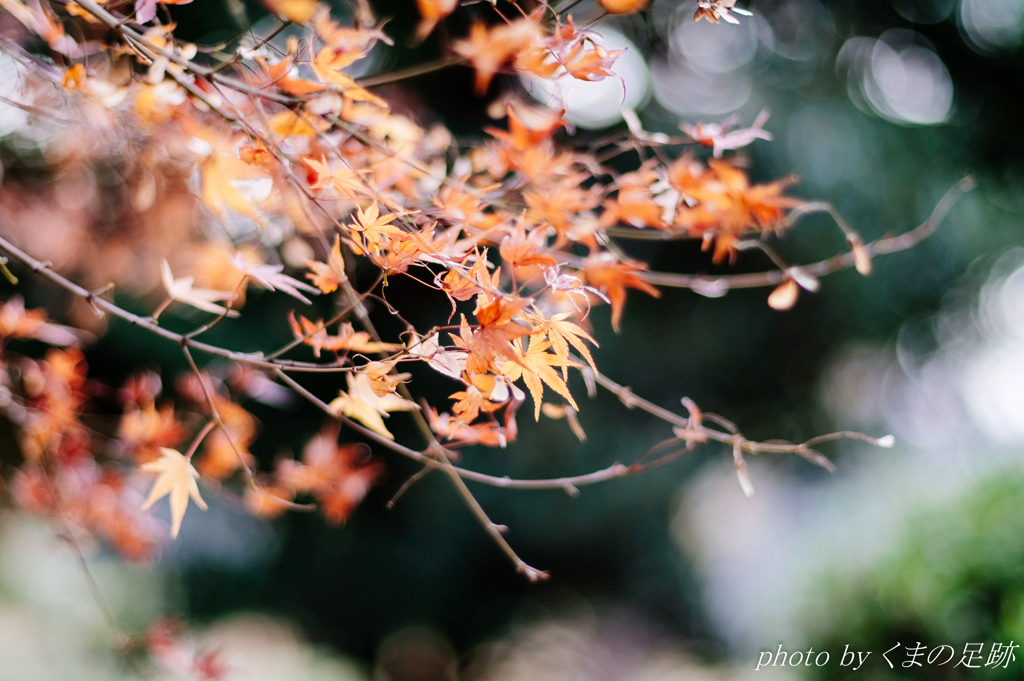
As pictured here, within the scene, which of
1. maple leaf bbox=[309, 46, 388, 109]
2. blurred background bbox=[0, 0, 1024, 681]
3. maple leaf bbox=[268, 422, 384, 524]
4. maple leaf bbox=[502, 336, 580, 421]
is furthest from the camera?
blurred background bbox=[0, 0, 1024, 681]

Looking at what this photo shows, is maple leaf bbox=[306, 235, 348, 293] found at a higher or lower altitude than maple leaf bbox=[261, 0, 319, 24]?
lower

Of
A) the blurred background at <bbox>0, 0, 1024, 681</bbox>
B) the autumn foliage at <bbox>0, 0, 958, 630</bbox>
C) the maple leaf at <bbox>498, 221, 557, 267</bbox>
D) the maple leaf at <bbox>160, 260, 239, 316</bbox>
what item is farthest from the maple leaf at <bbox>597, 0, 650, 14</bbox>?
the blurred background at <bbox>0, 0, 1024, 681</bbox>

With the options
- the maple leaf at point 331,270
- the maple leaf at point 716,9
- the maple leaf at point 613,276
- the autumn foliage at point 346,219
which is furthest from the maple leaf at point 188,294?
the maple leaf at point 716,9

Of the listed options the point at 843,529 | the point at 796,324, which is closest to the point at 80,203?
the point at 843,529

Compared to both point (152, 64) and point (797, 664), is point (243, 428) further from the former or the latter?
point (797, 664)

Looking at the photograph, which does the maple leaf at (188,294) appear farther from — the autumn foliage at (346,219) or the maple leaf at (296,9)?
the maple leaf at (296,9)

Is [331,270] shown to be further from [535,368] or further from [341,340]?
[535,368]

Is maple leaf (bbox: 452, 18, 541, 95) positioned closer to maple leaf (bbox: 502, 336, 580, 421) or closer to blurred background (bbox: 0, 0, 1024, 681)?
maple leaf (bbox: 502, 336, 580, 421)
